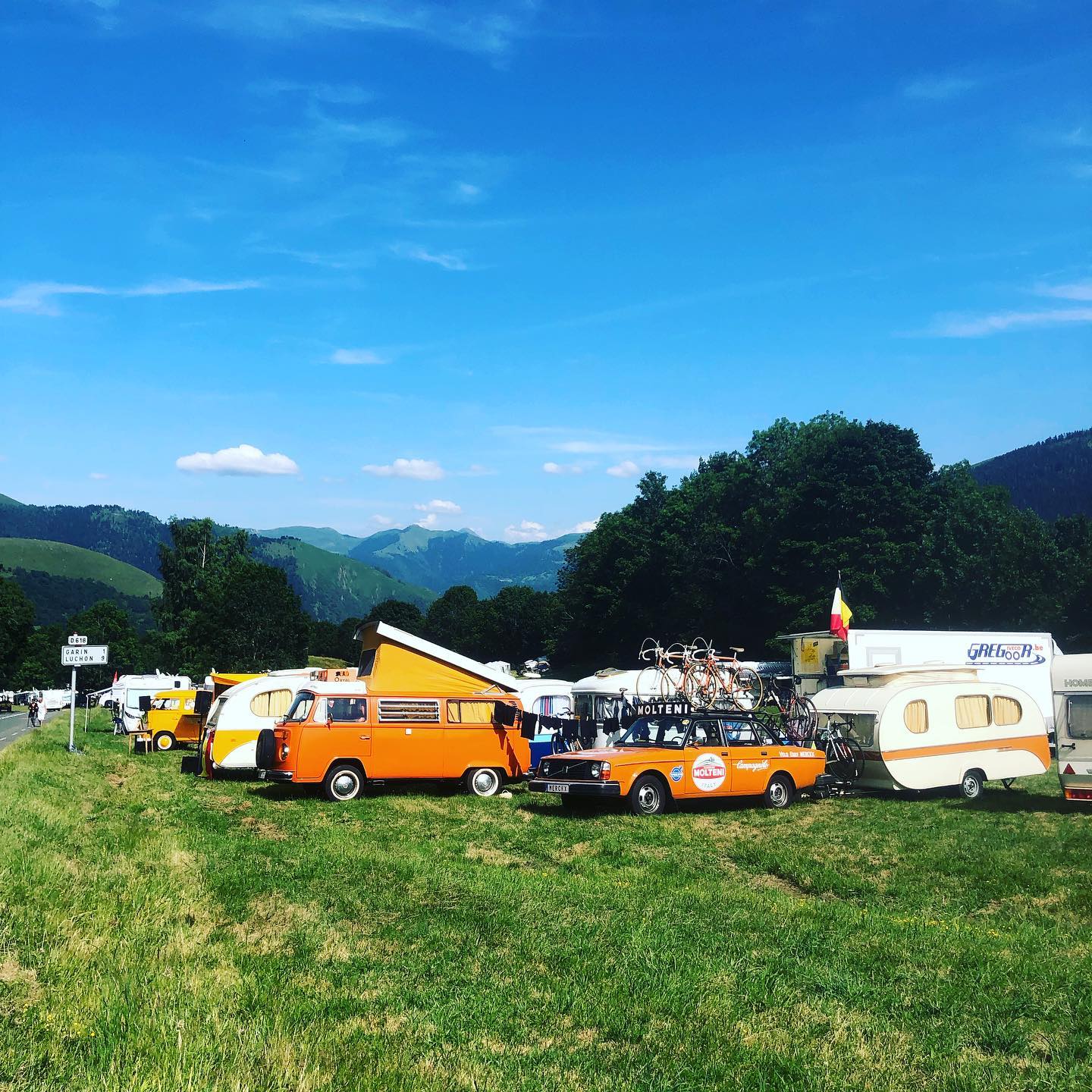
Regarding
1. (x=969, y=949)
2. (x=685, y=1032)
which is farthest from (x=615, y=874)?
(x=685, y=1032)

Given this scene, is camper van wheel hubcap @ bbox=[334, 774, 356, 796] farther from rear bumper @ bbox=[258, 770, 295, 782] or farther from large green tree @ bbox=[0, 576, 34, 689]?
large green tree @ bbox=[0, 576, 34, 689]

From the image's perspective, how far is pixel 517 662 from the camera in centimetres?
13138

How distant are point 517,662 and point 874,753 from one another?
113 m

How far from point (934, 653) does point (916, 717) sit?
13943 mm

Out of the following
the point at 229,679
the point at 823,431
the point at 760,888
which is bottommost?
the point at 760,888

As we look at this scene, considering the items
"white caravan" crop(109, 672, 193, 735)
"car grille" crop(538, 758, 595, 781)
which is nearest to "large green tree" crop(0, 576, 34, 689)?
"white caravan" crop(109, 672, 193, 735)

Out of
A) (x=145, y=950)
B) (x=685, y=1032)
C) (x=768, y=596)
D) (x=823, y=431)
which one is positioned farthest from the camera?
(x=823, y=431)

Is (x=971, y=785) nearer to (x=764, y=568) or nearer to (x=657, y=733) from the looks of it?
(x=657, y=733)

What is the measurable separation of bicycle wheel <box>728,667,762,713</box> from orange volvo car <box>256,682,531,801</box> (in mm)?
5885

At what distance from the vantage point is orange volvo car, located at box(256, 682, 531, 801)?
61.7ft

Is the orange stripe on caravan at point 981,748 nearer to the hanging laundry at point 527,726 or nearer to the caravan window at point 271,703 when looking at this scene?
the hanging laundry at point 527,726

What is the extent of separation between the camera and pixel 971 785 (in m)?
19.9

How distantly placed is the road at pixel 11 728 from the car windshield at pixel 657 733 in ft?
78.4

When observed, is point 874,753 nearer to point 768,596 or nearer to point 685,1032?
point 685,1032
